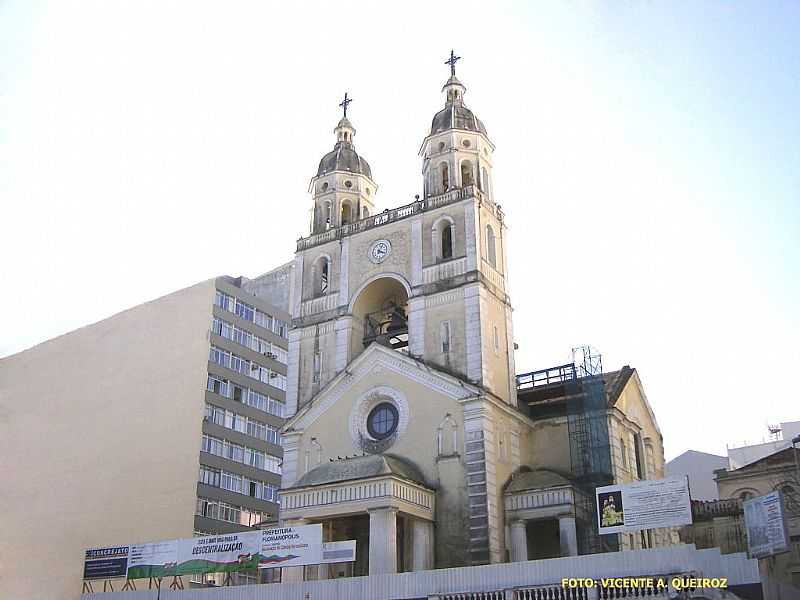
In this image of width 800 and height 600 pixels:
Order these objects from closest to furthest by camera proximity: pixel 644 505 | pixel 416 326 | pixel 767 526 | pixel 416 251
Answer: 1. pixel 767 526
2. pixel 644 505
3. pixel 416 326
4. pixel 416 251

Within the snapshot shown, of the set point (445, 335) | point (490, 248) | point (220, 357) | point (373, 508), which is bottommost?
point (373, 508)

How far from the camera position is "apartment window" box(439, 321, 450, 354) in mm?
39125

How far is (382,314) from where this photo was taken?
44406 mm

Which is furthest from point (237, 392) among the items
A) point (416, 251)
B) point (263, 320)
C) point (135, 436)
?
point (416, 251)

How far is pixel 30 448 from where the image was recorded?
169 ft

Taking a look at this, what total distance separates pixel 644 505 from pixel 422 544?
8.67m

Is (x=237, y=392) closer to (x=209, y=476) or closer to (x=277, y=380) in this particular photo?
(x=277, y=380)

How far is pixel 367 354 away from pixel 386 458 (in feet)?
18.4

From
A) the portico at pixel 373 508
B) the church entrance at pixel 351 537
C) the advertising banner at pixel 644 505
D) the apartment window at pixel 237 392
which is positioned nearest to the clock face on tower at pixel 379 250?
the portico at pixel 373 508

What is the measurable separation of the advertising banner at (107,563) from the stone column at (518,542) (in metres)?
15.0

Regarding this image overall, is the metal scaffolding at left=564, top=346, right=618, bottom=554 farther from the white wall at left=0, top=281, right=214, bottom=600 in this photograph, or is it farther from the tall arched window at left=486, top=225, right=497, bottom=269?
the white wall at left=0, top=281, right=214, bottom=600

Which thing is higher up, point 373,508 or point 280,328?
point 280,328

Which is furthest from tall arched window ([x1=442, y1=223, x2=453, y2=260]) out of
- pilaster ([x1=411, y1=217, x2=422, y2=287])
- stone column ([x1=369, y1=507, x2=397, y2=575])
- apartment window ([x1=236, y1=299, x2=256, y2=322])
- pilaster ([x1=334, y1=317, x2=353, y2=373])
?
apartment window ([x1=236, y1=299, x2=256, y2=322])

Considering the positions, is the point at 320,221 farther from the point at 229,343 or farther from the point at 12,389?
the point at 12,389
